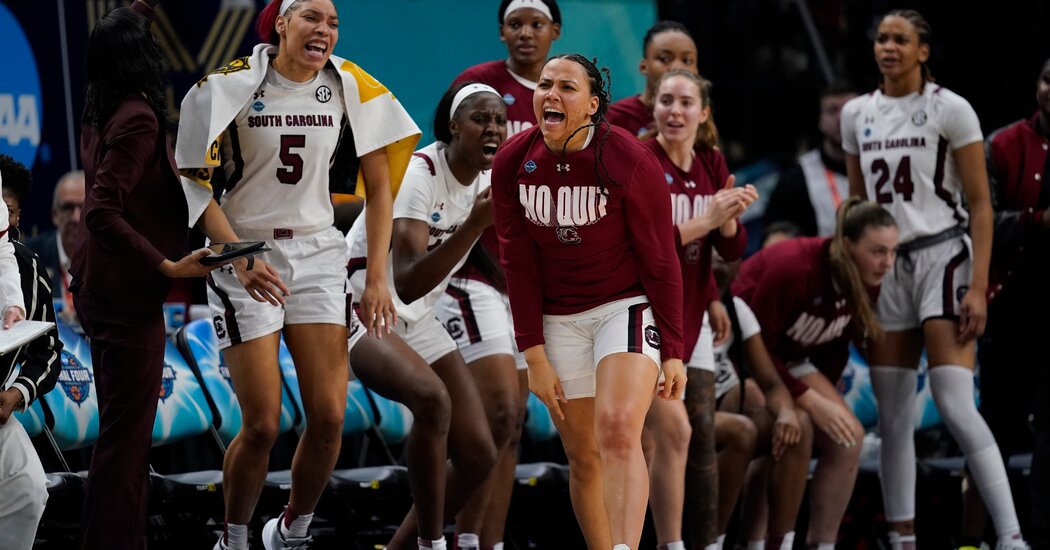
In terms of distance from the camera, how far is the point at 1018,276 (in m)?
7.27

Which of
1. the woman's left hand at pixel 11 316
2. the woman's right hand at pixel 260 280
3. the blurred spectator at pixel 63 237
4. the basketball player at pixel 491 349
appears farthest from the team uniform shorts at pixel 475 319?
the woman's left hand at pixel 11 316

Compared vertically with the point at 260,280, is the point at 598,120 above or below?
above

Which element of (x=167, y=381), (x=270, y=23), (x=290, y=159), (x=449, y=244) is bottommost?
(x=167, y=381)

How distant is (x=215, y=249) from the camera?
4918 mm

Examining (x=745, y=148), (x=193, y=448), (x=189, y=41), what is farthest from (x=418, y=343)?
(x=745, y=148)

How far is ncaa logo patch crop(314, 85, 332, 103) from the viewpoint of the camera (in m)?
5.29

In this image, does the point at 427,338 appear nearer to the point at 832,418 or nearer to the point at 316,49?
the point at 316,49

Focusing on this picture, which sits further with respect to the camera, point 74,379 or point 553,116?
point 74,379

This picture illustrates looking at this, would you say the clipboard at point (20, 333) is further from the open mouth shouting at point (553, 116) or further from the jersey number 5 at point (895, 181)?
the jersey number 5 at point (895, 181)

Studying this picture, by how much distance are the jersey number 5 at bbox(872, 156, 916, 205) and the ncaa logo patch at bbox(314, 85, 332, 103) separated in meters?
2.88

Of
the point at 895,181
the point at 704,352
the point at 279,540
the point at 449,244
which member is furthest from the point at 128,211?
the point at 895,181

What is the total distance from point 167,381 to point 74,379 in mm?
439

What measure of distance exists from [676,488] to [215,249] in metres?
2.16

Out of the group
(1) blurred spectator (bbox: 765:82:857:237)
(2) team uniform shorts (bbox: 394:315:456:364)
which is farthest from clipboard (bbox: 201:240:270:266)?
(1) blurred spectator (bbox: 765:82:857:237)
